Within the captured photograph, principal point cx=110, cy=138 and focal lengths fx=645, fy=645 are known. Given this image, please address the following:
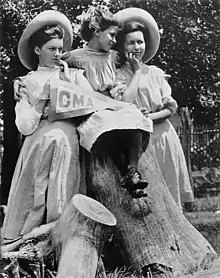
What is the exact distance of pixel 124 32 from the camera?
5246 mm

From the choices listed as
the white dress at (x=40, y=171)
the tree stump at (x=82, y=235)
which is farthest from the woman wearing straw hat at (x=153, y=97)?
the tree stump at (x=82, y=235)

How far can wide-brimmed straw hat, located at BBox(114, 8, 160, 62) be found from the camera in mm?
5262

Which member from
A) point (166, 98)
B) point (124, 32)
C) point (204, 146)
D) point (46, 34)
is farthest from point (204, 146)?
point (46, 34)

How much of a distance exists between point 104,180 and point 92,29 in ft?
4.17

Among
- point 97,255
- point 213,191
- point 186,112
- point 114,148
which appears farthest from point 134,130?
point 213,191

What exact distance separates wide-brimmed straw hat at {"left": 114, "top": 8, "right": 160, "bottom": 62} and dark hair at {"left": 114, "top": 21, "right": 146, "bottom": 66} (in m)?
0.02

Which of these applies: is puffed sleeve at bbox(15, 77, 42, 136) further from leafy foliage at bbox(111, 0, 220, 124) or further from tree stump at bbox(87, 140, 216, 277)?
leafy foliage at bbox(111, 0, 220, 124)

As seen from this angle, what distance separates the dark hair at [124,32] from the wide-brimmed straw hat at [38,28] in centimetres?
41

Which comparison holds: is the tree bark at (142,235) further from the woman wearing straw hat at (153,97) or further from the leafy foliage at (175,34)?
the leafy foliage at (175,34)

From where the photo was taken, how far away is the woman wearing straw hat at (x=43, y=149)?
4.74m

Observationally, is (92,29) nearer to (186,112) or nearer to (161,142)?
(161,142)

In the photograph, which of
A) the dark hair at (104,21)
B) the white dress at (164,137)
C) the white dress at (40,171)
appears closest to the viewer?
the white dress at (40,171)

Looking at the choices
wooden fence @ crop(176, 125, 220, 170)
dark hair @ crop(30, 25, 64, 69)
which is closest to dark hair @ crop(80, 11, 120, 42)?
dark hair @ crop(30, 25, 64, 69)

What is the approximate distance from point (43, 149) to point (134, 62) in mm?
1076
